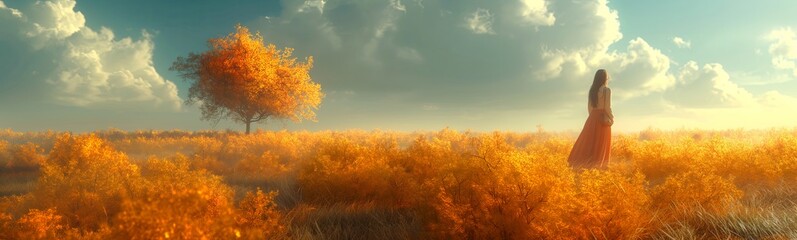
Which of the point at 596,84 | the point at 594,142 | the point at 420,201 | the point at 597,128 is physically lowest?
the point at 420,201

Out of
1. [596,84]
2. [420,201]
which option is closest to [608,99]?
[596,84]

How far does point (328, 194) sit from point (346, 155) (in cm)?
111

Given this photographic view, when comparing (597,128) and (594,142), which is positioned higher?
(597,128)

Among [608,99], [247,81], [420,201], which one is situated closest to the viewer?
[420,201]

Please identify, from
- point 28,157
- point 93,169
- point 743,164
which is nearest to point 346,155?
point 93,169

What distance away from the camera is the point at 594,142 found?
11.3m

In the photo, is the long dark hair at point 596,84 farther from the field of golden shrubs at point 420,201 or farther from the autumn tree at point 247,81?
the autumn tree at point 247,81

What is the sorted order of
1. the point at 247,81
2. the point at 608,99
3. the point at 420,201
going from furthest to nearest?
the point at 247,81, the point at 608,99, the point at 420,201

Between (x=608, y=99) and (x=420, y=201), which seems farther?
(x=608, y=99)

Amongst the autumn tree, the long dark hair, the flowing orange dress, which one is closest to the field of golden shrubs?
the flowing orange dress

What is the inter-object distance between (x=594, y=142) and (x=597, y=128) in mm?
369

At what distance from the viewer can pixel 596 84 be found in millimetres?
11102

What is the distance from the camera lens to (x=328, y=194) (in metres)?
7.14

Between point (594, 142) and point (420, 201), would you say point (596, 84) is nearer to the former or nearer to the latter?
point (594, 142)
